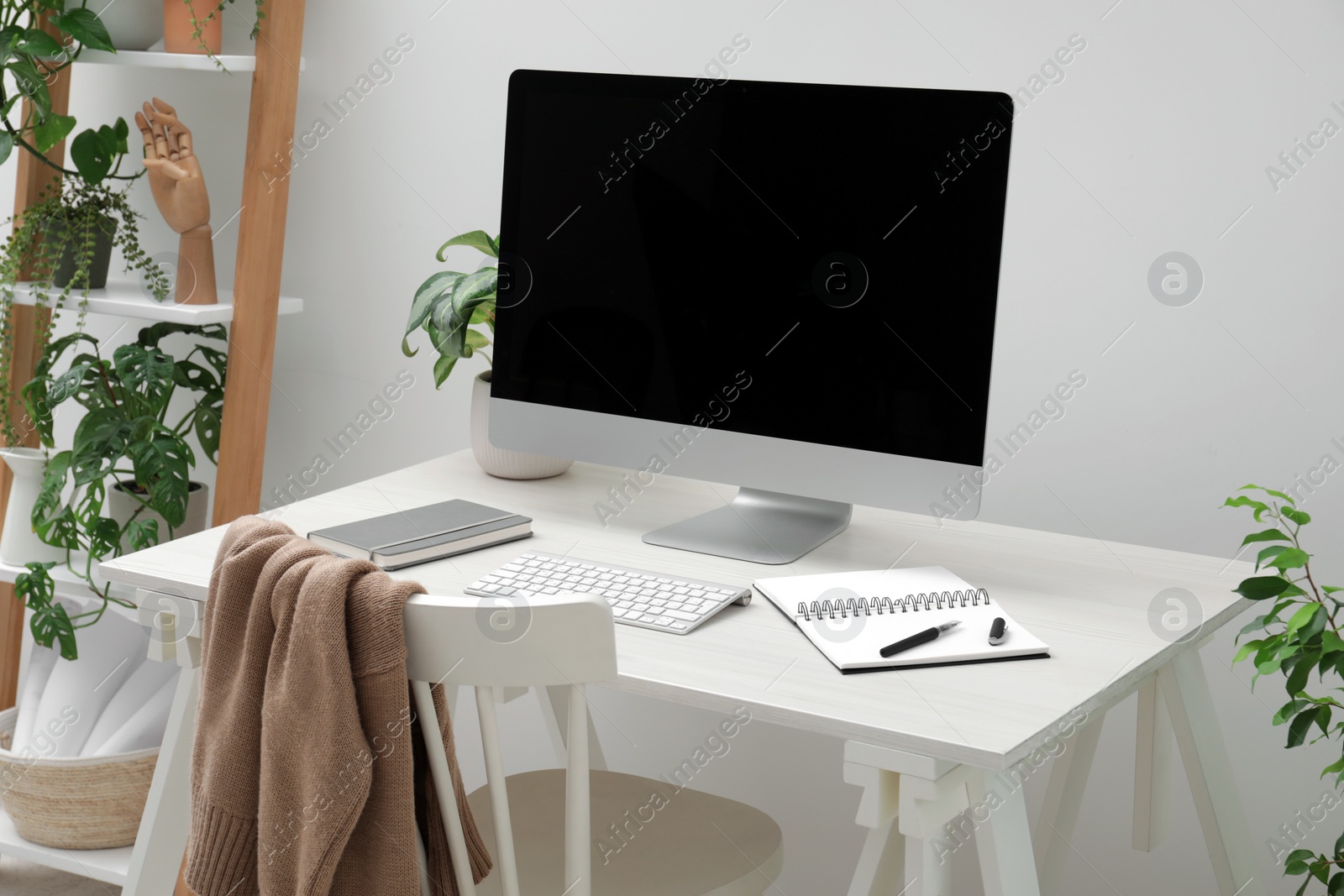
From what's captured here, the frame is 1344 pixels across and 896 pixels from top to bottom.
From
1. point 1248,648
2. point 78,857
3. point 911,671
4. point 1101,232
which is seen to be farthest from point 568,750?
point 78,857

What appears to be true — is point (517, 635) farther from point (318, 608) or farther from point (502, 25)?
point (502, 25)

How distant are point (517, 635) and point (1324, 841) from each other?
1264mm

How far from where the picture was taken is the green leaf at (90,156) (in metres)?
2.07

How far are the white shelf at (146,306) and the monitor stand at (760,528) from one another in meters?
0.87

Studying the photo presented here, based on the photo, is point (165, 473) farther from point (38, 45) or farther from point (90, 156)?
point (38, 45)

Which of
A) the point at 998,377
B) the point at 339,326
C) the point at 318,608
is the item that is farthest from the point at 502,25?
the point at 318,608

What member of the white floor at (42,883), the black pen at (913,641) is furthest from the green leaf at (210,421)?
the black pen at (913,641)

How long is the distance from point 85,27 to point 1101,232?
4.97 feet

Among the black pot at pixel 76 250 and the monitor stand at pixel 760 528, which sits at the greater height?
the black pot at pixel 76 250

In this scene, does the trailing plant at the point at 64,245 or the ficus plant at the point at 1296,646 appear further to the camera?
the trailing plant at the point at 64,245

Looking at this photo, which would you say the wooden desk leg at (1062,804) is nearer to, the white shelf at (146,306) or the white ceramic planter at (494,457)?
the white ceramic planter at (494,457)

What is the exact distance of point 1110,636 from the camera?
1304 mm

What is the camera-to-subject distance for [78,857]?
202 centimetres
